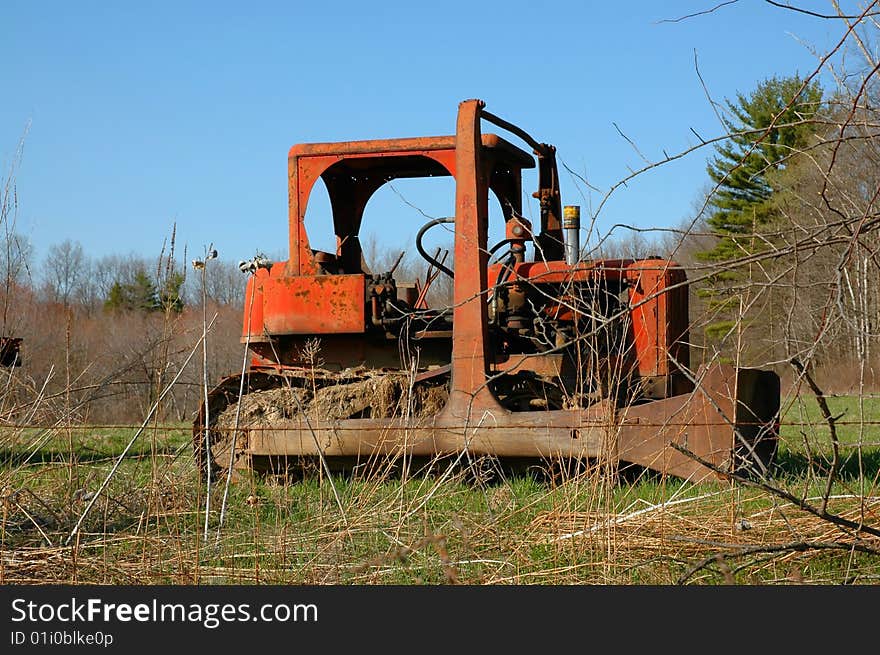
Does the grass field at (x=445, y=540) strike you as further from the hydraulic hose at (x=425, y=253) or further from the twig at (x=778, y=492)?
the hydraulic hose at (x=425, y=253)

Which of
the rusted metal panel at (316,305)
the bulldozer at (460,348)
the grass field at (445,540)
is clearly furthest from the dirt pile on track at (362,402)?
the grass field at (445,540)

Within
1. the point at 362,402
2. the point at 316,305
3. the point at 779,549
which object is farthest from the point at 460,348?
the point at 779,549

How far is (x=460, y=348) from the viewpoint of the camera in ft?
21.9

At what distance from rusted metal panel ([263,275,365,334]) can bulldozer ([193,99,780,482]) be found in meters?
0.01

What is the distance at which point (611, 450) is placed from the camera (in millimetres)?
4820

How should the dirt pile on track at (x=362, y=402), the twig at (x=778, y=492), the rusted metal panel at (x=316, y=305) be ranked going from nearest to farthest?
1. the twig at (x=778, y=492)
2. the dirt pile on track at (x=362, y=402)
3. the rusted metal panel at (x=316, y=305)

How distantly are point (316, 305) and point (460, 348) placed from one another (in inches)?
50.7

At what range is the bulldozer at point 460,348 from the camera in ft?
21.0

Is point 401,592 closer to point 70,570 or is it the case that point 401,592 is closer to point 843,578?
point 70,570

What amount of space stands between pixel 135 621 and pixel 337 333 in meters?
3.80

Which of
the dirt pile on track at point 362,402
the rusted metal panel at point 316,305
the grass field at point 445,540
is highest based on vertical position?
Result: the rusted metal panel at point 316,305

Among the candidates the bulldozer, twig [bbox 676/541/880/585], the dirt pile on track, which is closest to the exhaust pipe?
the bulldozer

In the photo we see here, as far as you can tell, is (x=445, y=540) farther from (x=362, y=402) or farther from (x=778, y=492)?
(x=362, y=402)

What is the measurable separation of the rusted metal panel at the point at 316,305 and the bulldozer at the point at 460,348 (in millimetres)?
11
